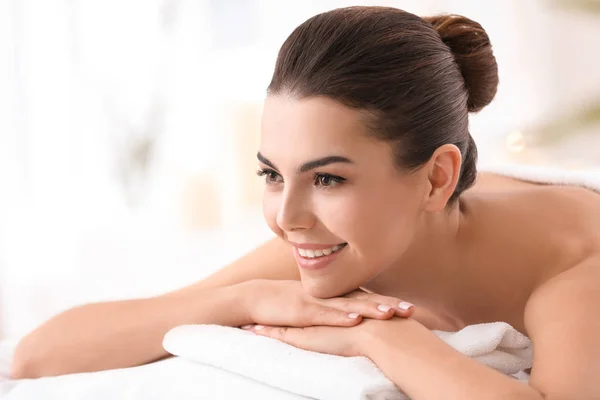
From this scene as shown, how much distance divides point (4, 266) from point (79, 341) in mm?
1852

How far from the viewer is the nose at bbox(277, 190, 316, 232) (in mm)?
1253

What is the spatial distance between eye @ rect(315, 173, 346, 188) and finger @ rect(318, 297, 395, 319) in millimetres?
207

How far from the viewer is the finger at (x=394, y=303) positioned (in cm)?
128

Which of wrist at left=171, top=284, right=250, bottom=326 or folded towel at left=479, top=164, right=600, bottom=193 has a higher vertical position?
folded towel at left=479, top=164, right=600, bottom=193

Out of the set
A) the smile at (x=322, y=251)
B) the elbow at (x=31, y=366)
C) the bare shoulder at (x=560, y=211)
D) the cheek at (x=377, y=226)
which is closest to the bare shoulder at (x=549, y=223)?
the bare shoulder at (x=560, y=211)

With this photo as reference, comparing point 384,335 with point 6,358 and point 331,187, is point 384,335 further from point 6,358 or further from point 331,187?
point 6,358

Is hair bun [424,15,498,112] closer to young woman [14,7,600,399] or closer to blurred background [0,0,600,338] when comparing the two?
young woman [14,7,600,399]

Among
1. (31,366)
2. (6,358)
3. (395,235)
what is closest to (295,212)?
(395,235)

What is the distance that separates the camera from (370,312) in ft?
4.23

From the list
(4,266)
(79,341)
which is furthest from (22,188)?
(79,341)

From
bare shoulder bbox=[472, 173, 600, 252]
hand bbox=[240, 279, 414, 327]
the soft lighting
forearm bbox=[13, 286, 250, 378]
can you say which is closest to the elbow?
forearm bbox=[13, 286, 250, 378]

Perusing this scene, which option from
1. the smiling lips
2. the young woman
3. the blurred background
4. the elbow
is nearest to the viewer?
the young woman

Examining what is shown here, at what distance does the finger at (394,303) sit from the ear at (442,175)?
18 cm

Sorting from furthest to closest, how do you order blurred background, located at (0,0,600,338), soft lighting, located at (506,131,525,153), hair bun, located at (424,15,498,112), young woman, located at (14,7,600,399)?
blurred background, located at (0,0,600,338), soft lighting, located at (506,131,525,153), hair bun, located at (424,15,498,112), young woman, located at (14,7,600,399)
